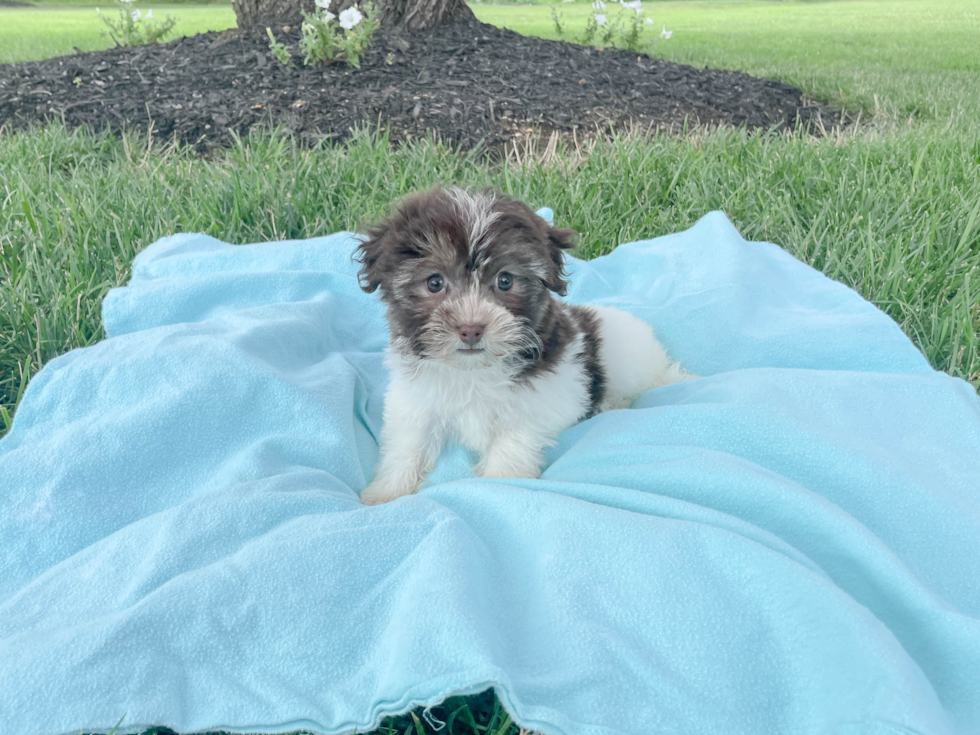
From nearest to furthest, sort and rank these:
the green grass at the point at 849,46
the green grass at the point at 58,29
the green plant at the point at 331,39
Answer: the green plant at the point at 331,39 < the green grass at the point at 849,46 < the green grass at the point at 58,29

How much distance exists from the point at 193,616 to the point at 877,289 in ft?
12.6

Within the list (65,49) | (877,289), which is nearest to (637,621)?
(877,289)

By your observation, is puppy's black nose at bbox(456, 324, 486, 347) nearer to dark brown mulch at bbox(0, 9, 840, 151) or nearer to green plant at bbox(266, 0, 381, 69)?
dark brown mulch at bbox(0, 9, 840, 151)

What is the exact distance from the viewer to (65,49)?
48.3ft

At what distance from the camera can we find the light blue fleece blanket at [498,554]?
188 cm

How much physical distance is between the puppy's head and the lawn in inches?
69.7

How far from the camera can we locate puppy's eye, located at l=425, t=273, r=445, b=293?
274 cm

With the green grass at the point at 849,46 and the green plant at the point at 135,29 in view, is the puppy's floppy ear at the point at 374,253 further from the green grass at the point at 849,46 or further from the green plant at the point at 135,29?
the green plant at the point at 135,29

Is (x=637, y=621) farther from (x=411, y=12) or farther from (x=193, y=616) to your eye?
(x=411, y=12)

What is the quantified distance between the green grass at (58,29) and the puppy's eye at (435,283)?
1136 cm

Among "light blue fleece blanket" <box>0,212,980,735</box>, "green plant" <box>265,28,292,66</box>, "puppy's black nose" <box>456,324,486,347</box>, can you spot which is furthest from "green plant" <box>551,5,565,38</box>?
"puppy's black nose" <box>456,324,486,347</box>

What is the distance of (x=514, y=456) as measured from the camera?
3031mm

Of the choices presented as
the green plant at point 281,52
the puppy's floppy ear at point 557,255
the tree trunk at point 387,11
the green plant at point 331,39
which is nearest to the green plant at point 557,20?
the tree trunk at point 387,11

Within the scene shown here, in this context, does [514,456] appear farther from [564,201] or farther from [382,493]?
[564,201]
